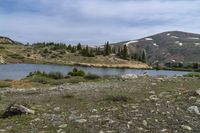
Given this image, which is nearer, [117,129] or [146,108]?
[117,129]

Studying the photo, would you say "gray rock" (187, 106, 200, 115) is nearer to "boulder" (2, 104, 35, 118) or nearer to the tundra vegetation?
the tundra vegetation

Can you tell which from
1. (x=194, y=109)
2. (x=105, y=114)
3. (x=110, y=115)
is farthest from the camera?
(x=194, y=109)

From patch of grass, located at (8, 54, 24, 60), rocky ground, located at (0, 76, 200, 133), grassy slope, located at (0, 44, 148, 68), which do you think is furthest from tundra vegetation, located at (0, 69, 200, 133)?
patch of grass, located at (8, 54, 24, 60)

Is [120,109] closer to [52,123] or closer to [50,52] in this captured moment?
[52,123]

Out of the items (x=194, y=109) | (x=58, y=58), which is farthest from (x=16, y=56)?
(x=194, y=109)

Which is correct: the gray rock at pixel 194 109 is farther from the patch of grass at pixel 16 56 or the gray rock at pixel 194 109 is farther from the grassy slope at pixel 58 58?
the patch of grass at pixel 16 56

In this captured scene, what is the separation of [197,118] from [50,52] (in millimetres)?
169559

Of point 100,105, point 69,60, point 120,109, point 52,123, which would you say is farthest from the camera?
point 69,60

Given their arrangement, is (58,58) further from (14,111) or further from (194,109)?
(194,109)

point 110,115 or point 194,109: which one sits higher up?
point 194,109

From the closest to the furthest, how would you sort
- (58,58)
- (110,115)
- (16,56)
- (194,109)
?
1. (110,115)
2. (194,109)
3. (16,56)
4. (58,58)

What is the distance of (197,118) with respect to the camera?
42.1 ft

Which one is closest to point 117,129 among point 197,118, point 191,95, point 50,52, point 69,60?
point 197,118

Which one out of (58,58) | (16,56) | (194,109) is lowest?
(58,58)
